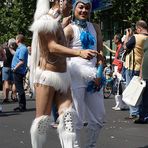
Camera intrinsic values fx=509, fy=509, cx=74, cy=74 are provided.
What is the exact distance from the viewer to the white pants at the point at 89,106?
5855mm

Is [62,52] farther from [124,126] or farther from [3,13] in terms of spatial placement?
[3,13]

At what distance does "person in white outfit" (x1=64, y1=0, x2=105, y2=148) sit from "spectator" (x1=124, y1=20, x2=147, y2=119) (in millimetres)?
3820

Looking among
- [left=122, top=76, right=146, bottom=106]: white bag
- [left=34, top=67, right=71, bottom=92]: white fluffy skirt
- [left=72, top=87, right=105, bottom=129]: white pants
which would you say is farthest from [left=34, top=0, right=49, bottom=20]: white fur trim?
[left=122, top=76, right=146, bottom=106]: white bag

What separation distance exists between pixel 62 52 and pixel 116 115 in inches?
227

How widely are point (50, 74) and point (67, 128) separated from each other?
0.59 metres

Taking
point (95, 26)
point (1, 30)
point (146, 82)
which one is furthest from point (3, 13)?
point (95, 26)

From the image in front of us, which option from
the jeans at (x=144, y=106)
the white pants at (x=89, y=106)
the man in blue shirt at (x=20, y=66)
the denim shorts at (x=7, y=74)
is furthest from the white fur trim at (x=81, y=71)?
the denim shorts at (x=7, y=74)

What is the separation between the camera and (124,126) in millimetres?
9031

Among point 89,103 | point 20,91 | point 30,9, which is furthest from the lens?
point 30,9

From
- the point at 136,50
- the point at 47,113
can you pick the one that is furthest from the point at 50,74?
the point at 136,50

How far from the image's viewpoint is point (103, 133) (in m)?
8.23

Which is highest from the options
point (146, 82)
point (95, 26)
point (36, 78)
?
point (95, 26)

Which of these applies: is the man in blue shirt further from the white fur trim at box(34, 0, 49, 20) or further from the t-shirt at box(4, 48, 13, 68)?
the white fur trim at box(34, 0, 49, 20)

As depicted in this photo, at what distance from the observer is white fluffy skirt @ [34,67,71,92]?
533 cm
